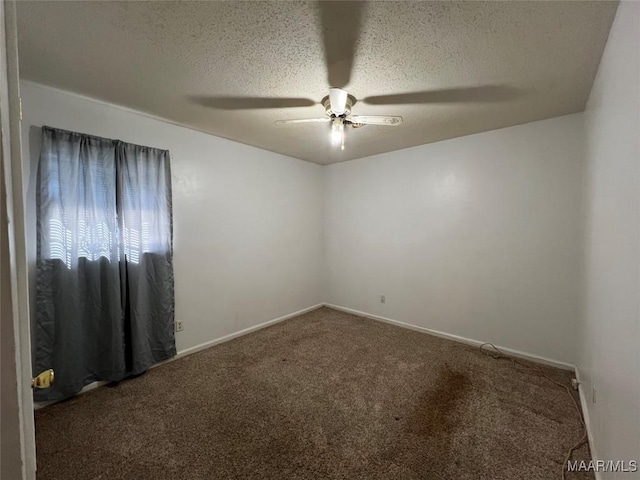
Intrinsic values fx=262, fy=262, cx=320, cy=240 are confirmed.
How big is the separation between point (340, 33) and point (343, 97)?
1.62ft

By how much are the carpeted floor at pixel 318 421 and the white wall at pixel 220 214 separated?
2.33 feet

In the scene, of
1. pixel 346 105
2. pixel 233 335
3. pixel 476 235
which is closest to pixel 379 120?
pixel 346 105

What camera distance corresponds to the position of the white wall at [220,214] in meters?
2.08

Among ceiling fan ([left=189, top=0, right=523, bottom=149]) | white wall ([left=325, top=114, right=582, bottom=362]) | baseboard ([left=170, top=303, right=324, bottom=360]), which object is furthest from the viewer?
baseboard ([left=170, top=303, right=324, bottom=360])

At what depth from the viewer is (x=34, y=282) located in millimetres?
1899

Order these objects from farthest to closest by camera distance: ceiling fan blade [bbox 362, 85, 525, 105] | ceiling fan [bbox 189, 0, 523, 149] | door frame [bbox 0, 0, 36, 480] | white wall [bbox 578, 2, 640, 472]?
ceiling fan blade [bbox 362, 85, 525, 105]
ceiling fan [bbox 189, 0, 523, 149]
white wall [bbox 578, 2, 640, 472]
door frame [bbox 0, 0, 36, 480]

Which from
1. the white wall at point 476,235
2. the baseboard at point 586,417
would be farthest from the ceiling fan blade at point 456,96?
the baseboard at point 586,417

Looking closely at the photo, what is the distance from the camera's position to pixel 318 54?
1.55 metres

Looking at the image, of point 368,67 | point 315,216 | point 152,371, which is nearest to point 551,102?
point 368,67

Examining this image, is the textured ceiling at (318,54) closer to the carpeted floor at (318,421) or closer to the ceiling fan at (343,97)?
the ceiling fan at (343,97)

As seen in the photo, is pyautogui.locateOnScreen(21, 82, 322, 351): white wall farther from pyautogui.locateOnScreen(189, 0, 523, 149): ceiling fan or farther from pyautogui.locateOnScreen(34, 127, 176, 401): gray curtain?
pyautogui.locateOnScreen(189, 0, 523, 149): ceiling fan

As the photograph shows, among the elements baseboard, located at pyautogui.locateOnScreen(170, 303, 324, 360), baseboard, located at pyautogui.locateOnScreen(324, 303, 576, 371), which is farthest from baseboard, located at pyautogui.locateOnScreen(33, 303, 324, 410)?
baseboard, located at pyautogui.locateOnScreen(324, 303, 576, 371)

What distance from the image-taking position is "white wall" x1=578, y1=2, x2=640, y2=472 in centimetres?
101

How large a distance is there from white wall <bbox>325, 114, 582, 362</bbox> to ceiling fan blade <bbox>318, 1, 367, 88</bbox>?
197 centimetres
